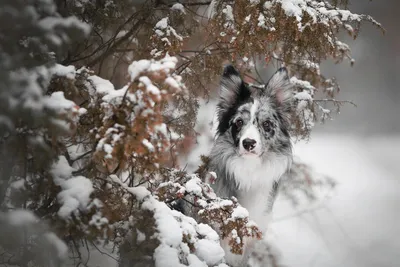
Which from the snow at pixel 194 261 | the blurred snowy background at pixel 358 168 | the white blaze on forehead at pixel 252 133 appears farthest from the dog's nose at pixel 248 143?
the snow at pixel 194 261

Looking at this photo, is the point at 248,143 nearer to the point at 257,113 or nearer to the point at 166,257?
the point at 257,113

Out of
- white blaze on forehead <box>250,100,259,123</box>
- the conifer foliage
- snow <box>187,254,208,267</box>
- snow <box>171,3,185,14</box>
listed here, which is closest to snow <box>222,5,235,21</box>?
the conifer foliage

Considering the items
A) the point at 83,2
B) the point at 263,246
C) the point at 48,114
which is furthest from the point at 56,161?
the point at 263,246

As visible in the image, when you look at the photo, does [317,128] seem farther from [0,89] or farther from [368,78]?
[0,89]

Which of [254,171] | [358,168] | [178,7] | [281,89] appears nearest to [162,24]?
[178,7]

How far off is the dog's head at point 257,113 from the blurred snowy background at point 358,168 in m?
0.87

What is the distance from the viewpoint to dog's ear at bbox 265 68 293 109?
499 cm

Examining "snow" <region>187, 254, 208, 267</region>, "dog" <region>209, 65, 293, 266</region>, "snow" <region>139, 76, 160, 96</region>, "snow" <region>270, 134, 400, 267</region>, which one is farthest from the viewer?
"snow" <region>270, 134, 400, 267</region>

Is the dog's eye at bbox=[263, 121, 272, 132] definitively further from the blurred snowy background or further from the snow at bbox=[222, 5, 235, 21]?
the snow at bbox=[222, 5, 235, 21]

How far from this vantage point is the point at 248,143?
15.1 feet

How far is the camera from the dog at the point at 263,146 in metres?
4.94

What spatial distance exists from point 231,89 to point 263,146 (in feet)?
2.75

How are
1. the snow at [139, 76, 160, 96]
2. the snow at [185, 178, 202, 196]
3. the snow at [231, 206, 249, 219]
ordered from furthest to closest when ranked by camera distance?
the snow at [185, 178, 202, 196], the snow at [231, 206, 249, 219], the snow at [139, 76, 160, 96]

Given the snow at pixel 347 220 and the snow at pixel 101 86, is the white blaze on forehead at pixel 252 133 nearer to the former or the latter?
the snow at pixel 101 86
